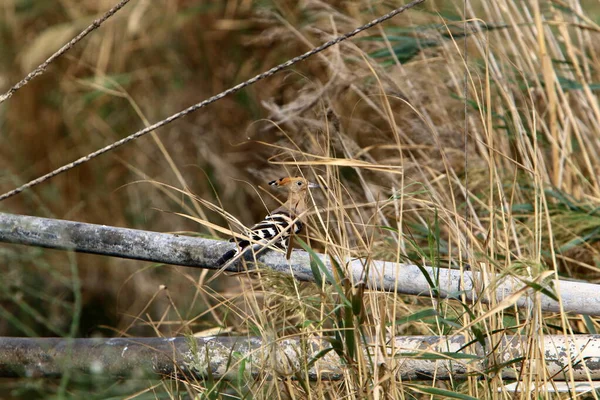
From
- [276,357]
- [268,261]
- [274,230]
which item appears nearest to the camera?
[276,357]

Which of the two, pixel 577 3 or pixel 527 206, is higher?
pixel 577 3

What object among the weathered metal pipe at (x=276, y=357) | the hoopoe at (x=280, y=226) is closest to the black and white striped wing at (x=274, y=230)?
the hoopoe at (x=280, y=226)

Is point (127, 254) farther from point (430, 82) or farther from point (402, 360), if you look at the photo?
point (430, 82)

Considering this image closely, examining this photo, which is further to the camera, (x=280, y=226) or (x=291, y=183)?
(x=291, y=183)

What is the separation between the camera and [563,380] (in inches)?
79.7

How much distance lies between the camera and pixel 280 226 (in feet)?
8.38

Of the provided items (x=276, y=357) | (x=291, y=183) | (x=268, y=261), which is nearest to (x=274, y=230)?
(x=268, y=261)

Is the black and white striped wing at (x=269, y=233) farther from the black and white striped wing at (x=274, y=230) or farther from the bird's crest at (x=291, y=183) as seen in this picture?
the bird's crest at (x=291, y=183)

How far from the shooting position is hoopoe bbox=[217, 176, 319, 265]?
6.96 ft

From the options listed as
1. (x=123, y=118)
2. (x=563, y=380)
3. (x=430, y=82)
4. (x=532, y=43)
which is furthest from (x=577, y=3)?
(x=123, y=118)

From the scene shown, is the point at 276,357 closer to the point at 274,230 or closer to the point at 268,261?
the point at 268,261

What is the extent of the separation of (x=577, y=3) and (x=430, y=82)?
74 centimetres

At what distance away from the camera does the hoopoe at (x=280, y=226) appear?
212 centimetres

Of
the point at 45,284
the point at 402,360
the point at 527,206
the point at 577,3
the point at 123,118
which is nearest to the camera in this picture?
the point at 402,360
